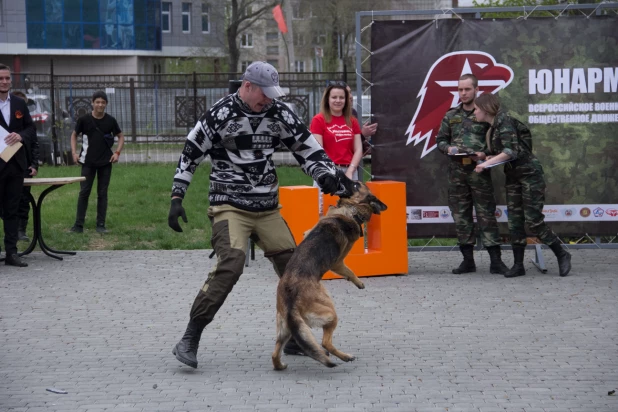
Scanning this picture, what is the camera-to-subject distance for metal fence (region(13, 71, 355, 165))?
2492cm

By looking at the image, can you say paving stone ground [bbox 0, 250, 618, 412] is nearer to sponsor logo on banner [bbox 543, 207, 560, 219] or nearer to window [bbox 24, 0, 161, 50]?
sponsor logo on banner [bbox 543, 207, 560, 219]

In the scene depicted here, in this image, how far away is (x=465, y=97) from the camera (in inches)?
384

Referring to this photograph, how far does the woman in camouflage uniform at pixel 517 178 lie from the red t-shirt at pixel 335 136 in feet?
4.85

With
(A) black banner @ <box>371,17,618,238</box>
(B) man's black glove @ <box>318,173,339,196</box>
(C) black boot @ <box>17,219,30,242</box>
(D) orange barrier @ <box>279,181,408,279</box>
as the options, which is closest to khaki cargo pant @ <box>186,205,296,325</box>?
(B) man's black glove @ <box>318,173,339,196</box>

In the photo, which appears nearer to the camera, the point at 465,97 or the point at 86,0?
the point at 465,97

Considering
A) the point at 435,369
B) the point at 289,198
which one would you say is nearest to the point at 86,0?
the point at 289,198

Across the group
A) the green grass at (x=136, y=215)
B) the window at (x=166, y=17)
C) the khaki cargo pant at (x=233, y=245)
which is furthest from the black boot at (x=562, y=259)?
the window at (x=166, y=17)

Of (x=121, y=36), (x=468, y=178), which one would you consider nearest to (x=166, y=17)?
(x=121, y=36)

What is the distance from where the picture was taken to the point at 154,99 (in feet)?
86.3

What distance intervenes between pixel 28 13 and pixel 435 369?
54.9 metres

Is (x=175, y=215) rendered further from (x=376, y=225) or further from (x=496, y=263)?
(x=496, y=263)

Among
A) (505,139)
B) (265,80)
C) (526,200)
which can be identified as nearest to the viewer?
(265,80)

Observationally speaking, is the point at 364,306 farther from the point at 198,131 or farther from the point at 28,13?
the point at 28,13

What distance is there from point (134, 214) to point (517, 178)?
7.49 metres
